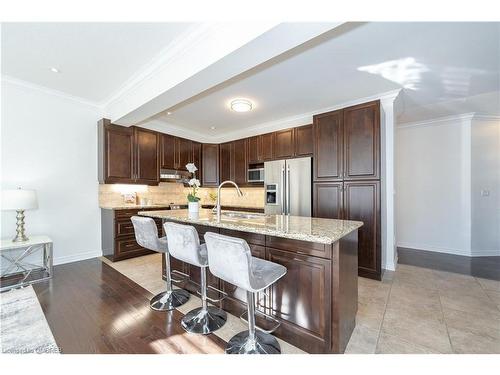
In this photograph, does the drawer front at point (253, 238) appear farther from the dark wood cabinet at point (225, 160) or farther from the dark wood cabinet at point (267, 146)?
the dark wood cabinet at point (225, 160)

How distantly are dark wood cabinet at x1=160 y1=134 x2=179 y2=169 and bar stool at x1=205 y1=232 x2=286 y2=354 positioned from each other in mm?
3643

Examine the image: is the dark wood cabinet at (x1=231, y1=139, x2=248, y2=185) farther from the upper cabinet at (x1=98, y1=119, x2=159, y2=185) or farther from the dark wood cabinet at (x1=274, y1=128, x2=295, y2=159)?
the upper cabinet at (x1=98, y1=119, x2=159, y2=185)

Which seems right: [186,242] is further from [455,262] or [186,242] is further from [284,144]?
[455,262]

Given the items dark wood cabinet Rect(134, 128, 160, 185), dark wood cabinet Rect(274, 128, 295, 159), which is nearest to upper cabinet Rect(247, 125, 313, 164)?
dark wood cabinet Rect(274, 128, 295, 159)

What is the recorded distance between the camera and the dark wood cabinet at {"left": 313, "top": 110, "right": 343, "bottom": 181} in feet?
11.1

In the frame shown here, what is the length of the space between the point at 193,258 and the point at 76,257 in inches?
125

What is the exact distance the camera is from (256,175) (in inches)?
193

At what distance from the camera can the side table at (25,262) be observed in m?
2.88

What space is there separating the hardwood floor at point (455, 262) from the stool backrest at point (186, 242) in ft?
11.9

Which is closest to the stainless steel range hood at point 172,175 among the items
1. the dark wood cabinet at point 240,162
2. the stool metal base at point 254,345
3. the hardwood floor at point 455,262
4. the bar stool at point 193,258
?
the dark wood cabinet at point 240,162

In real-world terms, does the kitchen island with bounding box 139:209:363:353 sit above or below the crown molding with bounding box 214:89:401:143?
below

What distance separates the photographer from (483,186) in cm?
423

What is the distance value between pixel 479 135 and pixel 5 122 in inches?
315
